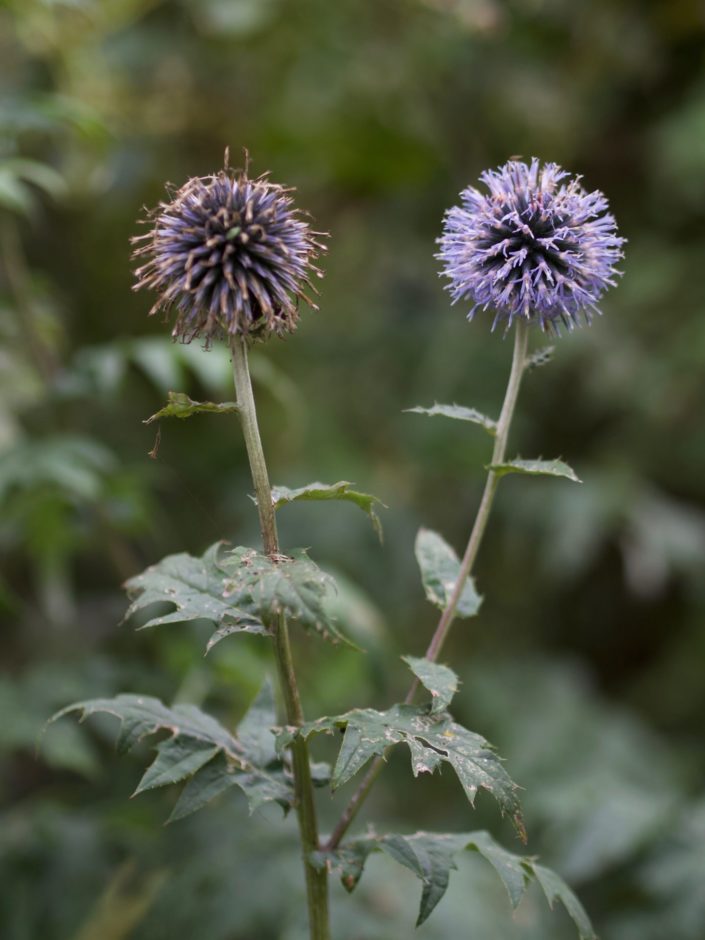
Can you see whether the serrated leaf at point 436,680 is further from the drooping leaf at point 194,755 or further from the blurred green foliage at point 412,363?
the blurred green foliage at point 412,363

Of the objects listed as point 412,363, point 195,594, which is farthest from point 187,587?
point 412,363

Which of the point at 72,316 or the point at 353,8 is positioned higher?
the point at 353,8

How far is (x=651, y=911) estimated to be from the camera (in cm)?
183

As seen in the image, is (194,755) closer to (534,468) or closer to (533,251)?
(534,468)

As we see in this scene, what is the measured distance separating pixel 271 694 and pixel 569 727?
1545 millimetres

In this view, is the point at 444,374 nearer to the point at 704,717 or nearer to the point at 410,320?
the point at 410,320

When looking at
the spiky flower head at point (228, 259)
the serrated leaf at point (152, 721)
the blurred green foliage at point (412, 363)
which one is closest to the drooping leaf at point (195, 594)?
the serrated leaf at point (152, 721)

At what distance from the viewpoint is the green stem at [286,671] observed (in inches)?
38.3

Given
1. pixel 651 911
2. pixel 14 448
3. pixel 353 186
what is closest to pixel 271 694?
pixel 14 448

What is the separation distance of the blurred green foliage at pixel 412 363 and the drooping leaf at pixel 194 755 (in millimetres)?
967

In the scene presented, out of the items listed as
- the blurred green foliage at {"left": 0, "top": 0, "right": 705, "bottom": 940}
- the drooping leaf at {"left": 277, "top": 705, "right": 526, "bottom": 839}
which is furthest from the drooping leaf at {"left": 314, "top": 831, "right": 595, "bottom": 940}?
the blurred green foliage at {"left": 0, "top": 0, "right": 705, "bottom": 940}

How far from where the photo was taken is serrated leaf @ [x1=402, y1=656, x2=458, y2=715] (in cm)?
94

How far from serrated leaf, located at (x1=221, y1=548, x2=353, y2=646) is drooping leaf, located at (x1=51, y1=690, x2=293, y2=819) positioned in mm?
206

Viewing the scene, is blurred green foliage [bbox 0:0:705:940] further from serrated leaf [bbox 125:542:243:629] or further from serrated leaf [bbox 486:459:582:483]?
serrated leaf [bbox 486:459:582:483]
